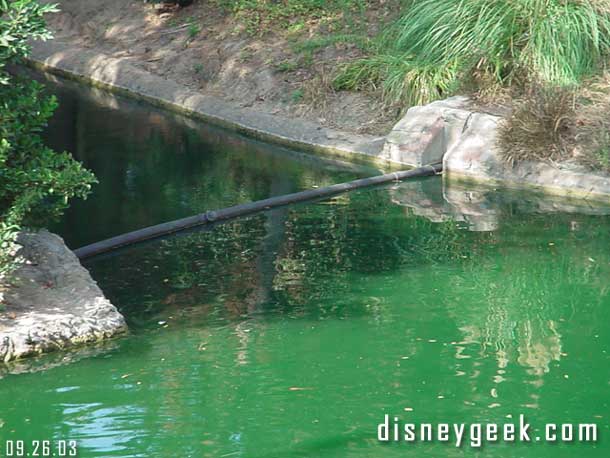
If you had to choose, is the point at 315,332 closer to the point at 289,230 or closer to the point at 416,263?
the point at 416,263

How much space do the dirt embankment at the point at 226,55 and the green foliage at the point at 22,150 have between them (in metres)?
5.77

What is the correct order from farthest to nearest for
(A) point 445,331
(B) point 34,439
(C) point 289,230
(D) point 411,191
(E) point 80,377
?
(D) point 411,191, (C) point 289,230, (A) point 445,331, (E) point 80,377, (B) point 34,439

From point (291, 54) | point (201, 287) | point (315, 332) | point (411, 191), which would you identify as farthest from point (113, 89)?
point (315, 332)

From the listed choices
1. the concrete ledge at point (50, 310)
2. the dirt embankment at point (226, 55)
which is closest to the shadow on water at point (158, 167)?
the dirt embankment at point (226, 55)

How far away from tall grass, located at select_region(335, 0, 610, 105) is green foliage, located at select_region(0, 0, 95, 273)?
5.62 metres

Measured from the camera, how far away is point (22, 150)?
7.35 metres

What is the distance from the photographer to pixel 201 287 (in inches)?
321

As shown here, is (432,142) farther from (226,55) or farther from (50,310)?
(50,310)

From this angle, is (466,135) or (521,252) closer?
(521,252)

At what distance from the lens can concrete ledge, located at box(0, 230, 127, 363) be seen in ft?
22.6

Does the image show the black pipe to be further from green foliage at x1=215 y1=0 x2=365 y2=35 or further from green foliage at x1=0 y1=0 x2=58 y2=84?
green foliage at x1=215 y1=0 x2=365 y2=35

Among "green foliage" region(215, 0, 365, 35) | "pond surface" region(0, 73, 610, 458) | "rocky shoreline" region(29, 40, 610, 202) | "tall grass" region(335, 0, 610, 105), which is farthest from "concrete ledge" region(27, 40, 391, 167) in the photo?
"pond surface" region(0, 73, 610, 458)

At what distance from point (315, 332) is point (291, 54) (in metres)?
7.78

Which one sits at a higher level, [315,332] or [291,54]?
[291,54]
